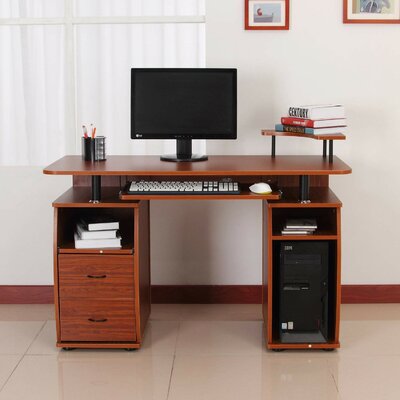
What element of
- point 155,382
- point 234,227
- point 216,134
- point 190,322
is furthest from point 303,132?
point 155,382

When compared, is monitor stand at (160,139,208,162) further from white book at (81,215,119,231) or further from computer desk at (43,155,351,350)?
white book at (81,215,119,231)

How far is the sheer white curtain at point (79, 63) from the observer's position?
14.9 ft

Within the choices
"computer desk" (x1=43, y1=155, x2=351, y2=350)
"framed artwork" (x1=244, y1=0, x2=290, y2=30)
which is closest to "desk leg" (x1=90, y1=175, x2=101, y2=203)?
"computer desk" (x1=43, y1=155, x2=351, y2=350)

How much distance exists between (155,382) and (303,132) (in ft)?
4.65

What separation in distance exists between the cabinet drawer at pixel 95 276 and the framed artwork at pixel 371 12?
68.5 inches

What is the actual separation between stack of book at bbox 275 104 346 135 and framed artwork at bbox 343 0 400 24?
0.53 metres

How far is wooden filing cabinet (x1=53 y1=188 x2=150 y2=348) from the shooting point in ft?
13.0

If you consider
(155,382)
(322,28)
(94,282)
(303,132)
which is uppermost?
(322,28)

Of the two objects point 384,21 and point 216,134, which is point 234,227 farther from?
point 384,21

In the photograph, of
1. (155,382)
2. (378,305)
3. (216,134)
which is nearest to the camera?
(155,382)

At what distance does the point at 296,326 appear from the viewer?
406cm

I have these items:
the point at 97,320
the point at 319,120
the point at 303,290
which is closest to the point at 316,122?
the point at 319,120

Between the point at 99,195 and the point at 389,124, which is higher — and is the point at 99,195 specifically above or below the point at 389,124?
below

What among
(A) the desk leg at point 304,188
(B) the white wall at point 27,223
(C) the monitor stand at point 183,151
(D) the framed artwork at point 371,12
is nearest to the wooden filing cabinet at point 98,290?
(C) the monitor stand at point 183,151
